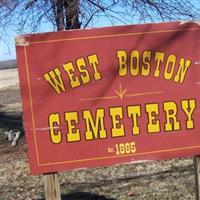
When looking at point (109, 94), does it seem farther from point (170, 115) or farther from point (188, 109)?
point (188, 109)

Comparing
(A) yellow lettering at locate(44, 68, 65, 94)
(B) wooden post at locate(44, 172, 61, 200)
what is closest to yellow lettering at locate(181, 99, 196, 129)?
(A) yellow lettering at locate(44, 68, 65, 94)

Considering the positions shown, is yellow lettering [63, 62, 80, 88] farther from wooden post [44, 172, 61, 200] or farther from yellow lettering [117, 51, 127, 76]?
wooden post [44, 172, 61, 200]

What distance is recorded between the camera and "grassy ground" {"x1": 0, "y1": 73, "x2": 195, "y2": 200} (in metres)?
6.25

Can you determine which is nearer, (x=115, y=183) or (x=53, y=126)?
(x=53, y=126)

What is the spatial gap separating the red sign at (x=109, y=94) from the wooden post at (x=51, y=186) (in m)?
0.08

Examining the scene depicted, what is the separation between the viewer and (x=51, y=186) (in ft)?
14.6

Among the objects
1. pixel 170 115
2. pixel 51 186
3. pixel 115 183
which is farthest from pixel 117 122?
pixel 115 183

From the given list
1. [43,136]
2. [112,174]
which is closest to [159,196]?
[112,174]

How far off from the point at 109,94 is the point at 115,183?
262 cm

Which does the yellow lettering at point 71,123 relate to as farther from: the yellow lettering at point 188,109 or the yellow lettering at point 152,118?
the yellow lettering at point 188,109

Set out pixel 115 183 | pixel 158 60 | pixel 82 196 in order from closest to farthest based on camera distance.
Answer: pixel 158 60, pixel 82 196, pixel 115 183

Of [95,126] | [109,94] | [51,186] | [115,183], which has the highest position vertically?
[109,94]

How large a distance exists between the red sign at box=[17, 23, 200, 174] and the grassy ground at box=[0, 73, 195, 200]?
5.66 feet

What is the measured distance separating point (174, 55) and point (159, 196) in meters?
2.10
